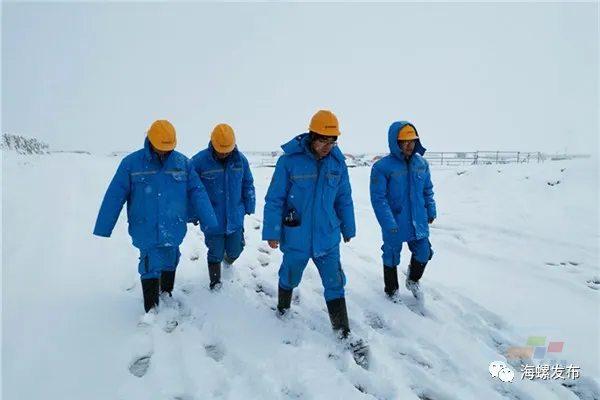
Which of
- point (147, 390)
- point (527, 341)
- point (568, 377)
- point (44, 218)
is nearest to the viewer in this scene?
point (147, 390)

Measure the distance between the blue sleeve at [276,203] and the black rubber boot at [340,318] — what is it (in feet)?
2.67

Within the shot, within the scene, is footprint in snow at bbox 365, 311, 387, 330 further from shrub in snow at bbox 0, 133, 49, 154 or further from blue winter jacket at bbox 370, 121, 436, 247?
shrub in snow at bbox 0, 133, 49, 154

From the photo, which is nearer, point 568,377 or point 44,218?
point 568,377

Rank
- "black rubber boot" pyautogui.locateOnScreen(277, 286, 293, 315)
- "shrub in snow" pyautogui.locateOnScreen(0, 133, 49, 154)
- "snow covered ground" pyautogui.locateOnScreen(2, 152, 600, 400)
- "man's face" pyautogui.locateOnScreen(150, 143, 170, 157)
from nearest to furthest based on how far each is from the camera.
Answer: "snow covered ground" pyautogui.locateOnScreen(2, 152, 600, 400) < "man's face" pyautogui.locateOnScreen(150, 143, 170, 157) < "black rubber boot" pyautogui.locateOnScreen(277, 286, 293, 315) < "shrub in snow" pyautogui.locateOnScreen(0, 133, 49, 154)

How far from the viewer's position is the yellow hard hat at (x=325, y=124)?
3.16 m

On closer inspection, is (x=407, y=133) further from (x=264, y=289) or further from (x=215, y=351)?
(x=215, y=351)

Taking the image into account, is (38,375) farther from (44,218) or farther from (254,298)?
(44,218)

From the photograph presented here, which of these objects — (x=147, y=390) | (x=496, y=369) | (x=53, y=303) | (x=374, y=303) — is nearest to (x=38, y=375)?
(x=147, y=390)

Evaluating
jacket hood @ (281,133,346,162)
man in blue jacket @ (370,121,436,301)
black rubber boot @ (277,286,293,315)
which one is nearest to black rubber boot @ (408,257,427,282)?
man in blue jacket @ (370,121,436,301)

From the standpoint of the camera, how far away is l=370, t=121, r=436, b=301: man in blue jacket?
4.07 meters

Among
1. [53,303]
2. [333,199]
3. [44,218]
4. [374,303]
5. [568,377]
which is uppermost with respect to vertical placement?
[333,199]

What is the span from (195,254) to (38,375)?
298cm

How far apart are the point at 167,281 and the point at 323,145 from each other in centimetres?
224

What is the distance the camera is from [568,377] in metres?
3.17
